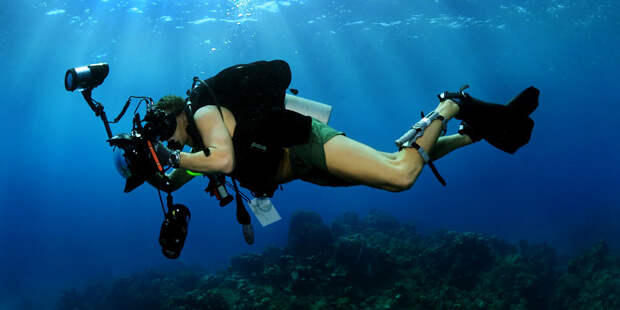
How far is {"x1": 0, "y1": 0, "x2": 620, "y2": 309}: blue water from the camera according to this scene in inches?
930

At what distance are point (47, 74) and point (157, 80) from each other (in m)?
10.5

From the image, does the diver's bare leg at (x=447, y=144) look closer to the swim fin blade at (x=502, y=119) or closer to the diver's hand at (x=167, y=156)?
the swim fin blade at (x=502, y=119)

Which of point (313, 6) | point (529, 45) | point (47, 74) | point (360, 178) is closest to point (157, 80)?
point (47, 74)

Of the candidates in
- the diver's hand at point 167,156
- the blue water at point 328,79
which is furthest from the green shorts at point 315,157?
the blue water at point 328,79

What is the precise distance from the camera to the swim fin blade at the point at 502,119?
314 cm

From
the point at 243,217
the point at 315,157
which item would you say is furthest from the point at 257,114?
the point at 243,217

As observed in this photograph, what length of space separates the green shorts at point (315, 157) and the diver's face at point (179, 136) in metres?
0.99

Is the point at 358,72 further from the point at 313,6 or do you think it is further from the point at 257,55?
the point at 313,6

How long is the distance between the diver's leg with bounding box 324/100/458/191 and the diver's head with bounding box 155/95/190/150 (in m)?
1.31

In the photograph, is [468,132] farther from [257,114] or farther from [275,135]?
[257,114]

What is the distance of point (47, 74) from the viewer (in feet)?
97.6

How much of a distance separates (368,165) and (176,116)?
174cm

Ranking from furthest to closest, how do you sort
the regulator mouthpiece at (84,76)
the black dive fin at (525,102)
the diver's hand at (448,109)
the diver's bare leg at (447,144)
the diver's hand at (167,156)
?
the diver's bare leg at (447,144) < the black dive fin at (525,102) < the diver's hand at (448,109) < the regulator mouthpiece at (84,76) < the diver's hand at (167,156)

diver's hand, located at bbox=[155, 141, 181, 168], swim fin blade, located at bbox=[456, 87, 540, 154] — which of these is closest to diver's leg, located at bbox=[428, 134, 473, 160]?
swim fin blade, located at bbox=[456, 87, 540, 154]
